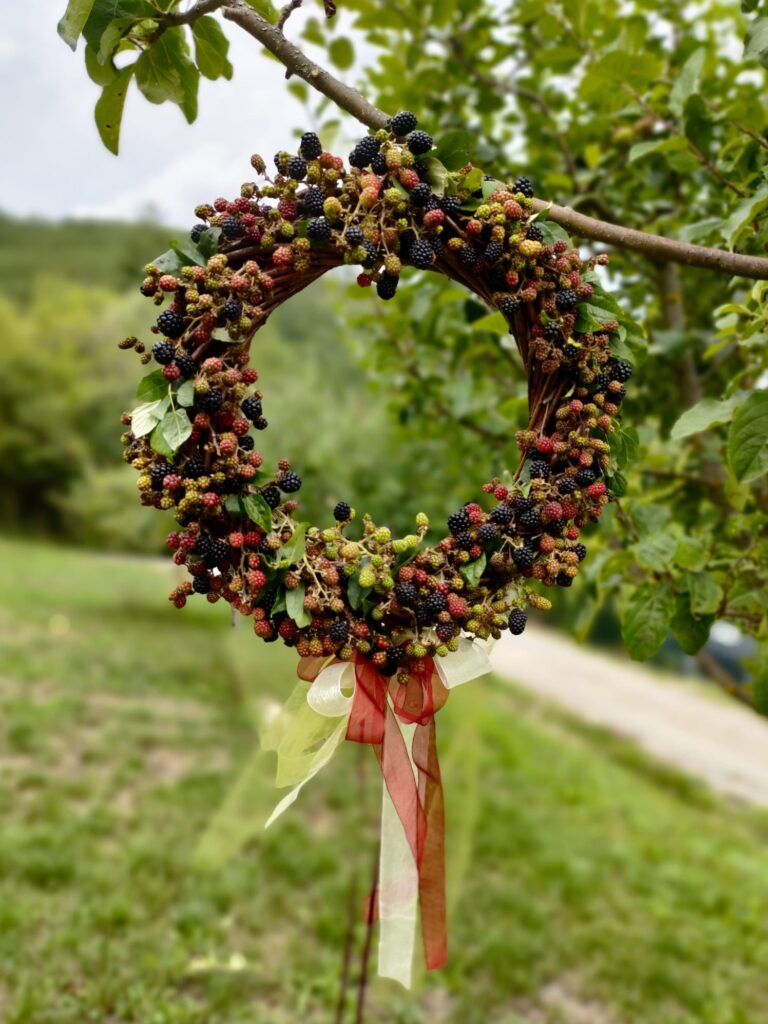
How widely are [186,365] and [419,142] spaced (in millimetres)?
454

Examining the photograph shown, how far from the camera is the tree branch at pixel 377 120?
1184 mm

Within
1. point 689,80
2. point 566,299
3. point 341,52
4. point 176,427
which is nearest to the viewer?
point 176,427

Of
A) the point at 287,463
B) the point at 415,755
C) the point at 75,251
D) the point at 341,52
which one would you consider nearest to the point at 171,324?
the point at 287,463

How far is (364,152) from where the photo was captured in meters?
1.14

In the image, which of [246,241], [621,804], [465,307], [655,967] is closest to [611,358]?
[246,241]

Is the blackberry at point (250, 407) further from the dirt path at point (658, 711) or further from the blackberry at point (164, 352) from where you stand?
the dirt path at point (658, 711)

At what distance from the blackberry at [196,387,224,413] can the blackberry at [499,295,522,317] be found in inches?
16.8

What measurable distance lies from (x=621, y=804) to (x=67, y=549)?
22143mm

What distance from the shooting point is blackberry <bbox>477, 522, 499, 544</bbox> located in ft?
3.84

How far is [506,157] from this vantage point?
228 centimetres

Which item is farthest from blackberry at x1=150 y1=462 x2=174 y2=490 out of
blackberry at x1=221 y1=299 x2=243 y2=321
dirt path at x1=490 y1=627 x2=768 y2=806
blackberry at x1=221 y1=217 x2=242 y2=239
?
dirt path at x1=490 y1=627 x2=768 y2=806

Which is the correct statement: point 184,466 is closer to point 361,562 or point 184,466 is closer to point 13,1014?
point 361,562

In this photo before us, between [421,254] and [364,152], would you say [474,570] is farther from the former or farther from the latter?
[364,152]

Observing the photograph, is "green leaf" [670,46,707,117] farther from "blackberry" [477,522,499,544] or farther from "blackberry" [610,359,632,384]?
"blackberry" [477,522,499,544]
